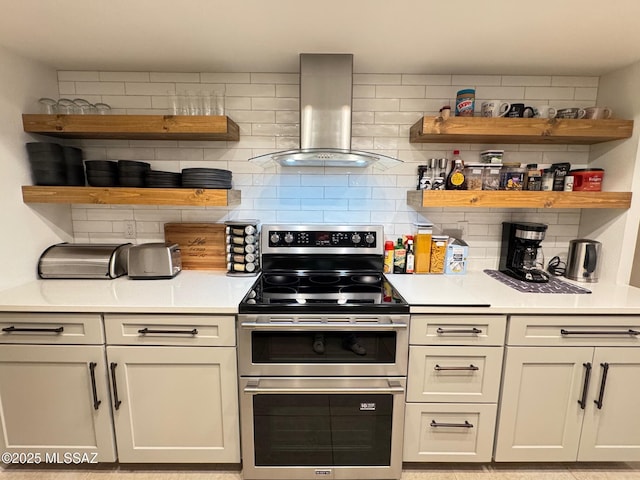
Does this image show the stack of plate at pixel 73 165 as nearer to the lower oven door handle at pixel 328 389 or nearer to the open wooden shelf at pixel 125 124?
the open wooden shelf at pixel 125 124

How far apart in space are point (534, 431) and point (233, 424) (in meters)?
1.47

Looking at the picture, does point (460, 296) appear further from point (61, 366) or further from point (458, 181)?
point (61, 366)

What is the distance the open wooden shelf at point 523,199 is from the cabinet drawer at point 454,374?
0.77m

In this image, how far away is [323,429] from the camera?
1.47 meters

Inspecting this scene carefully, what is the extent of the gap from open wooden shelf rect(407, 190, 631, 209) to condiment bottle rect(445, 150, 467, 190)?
93 mm

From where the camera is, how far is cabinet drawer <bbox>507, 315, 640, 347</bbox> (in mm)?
1428

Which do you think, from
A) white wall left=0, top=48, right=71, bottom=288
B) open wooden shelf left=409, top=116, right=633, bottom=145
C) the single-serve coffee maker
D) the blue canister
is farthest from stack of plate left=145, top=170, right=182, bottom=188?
the single-serve coffee maker

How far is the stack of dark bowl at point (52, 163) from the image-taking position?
1.69 metres

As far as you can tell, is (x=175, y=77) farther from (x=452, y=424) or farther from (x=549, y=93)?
(x=452, y=424)

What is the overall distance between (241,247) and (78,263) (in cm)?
93

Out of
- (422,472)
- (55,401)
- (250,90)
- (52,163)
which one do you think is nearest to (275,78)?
(250,90)

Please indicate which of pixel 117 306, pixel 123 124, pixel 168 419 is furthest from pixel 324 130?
pixel 168 419

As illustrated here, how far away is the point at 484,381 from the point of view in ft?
4.86

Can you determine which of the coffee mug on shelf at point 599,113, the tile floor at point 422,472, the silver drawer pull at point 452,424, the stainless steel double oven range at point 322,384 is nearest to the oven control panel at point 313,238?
the stainless steel double oven range at point 322,384
